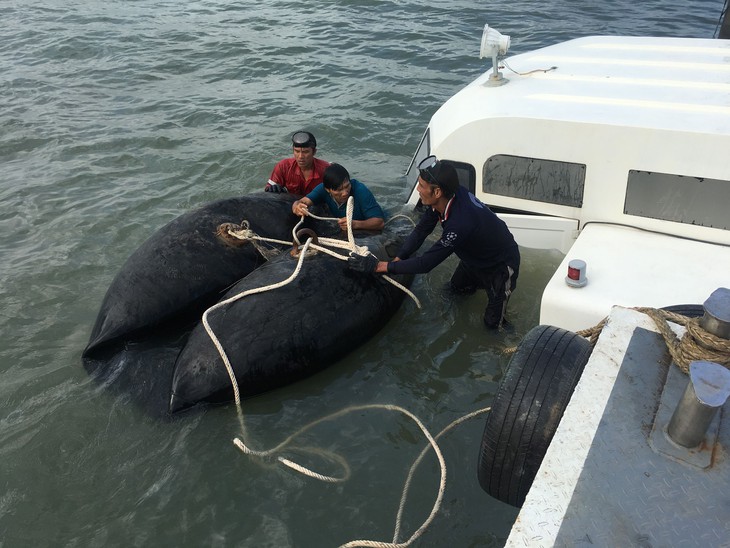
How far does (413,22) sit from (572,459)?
14.5 m

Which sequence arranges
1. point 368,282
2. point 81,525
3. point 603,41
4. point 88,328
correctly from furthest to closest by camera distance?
point 603,41, point 88,328, point 368,282, point 81,525

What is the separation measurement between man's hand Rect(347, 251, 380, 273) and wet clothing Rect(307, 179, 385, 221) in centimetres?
111

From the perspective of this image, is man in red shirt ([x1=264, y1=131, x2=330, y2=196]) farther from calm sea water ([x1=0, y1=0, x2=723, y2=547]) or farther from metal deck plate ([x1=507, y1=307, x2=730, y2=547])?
metal deck plate ([x1=507, y1=307, x2=730, y2=547])

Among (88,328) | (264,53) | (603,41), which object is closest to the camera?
(88,328)

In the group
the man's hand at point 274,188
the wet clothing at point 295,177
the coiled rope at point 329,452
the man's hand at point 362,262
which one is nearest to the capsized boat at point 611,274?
the coiled rope at point 329,452

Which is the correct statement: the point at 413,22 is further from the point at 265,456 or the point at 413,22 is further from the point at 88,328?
the point at 265,456

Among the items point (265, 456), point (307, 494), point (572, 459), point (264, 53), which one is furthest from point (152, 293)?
point (264, 53)

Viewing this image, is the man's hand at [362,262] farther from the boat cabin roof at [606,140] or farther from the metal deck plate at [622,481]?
the metal deck plate at [622,481]

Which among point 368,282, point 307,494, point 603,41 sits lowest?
point 307,494

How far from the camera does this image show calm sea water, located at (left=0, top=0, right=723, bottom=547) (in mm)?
3934

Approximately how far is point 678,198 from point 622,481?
374 centimetres

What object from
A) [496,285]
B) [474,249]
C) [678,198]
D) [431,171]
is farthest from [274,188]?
[678,198]

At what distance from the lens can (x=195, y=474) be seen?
4137 millimetres

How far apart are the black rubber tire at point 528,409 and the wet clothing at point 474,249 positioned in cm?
186
